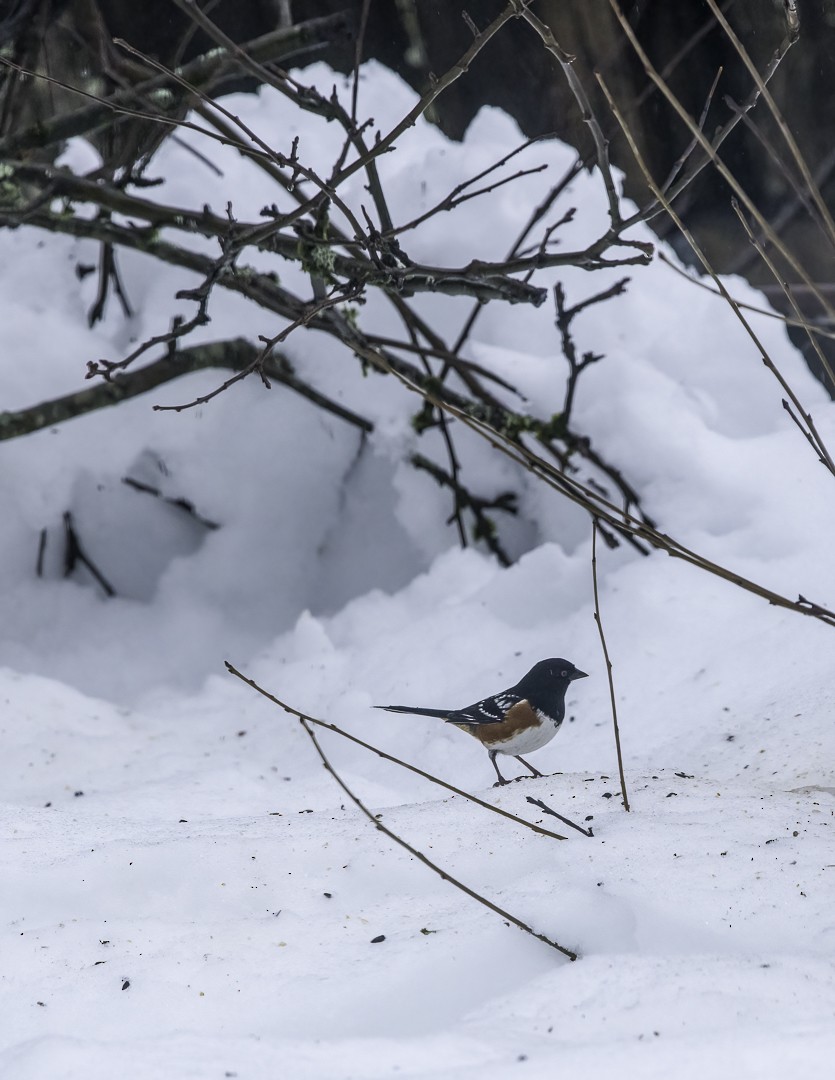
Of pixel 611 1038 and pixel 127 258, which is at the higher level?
pixel 127 258

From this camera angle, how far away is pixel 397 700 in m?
3.05

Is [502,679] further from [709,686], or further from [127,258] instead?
[127,258]

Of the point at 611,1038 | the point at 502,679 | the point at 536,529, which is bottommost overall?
the point at 611,1038

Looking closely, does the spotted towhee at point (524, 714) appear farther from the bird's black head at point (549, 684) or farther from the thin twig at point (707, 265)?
the thin twig at point (707, 265)

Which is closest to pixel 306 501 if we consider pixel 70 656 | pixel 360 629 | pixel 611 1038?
pixel 360 629

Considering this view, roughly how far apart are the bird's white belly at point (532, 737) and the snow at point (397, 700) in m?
0.12

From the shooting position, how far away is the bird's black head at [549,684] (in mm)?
2326

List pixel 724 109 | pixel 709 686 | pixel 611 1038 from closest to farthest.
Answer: pixel 611 1038
pixel 709 686
pixel 724 109

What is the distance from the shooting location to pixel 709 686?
268cm

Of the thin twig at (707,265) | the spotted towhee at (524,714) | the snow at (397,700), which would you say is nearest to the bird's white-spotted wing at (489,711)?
the spotted towhee at (524,714)

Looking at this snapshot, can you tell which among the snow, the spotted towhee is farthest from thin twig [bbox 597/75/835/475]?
the spotted towhee

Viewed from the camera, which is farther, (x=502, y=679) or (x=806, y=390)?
(x=806, y=390)

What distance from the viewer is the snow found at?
133 cm

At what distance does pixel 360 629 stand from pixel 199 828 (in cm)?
149
